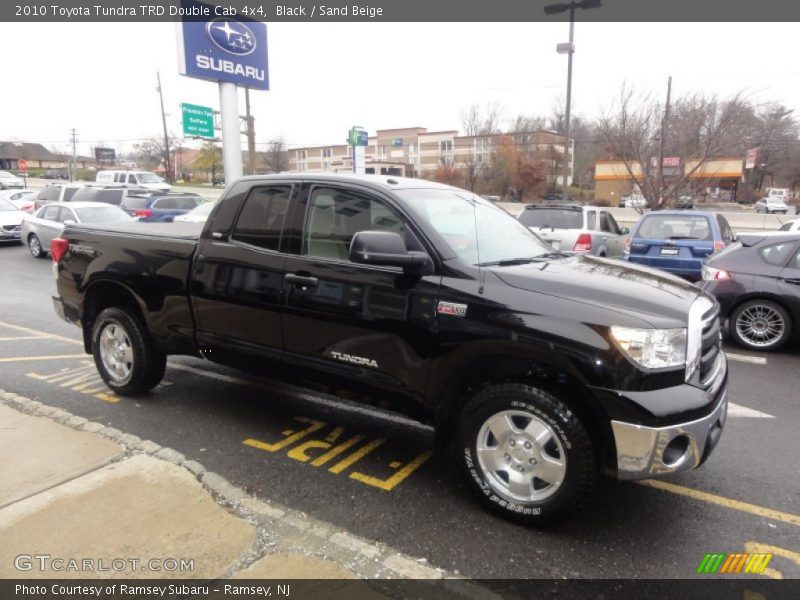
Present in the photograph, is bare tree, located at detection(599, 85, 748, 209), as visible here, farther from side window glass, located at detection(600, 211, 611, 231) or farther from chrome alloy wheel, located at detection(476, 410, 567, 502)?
chrome alloy wheel, located at detection(476, 410, 567, 502)

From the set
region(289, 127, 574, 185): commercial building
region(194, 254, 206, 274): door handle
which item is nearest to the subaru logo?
region(194, 254, 206, 274): door handle

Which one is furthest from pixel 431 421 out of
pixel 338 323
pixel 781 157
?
pixel 781 157

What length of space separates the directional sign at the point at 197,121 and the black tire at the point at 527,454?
27.7 metres

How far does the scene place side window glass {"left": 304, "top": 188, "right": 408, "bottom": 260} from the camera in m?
3.50

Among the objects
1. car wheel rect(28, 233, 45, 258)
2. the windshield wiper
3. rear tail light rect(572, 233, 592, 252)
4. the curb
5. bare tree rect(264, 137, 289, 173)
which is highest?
bare tree rect(264, 137, 289, 173)

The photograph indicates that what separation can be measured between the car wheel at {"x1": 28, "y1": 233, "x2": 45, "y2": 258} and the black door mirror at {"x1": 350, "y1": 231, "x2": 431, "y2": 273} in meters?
14.6

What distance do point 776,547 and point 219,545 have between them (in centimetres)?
287

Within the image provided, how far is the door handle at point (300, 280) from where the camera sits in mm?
3547

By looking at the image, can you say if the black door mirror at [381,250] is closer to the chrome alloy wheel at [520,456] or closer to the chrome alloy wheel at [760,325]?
the chrome alloy wheel at [520,456]

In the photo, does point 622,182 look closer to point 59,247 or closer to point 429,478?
point 59,247

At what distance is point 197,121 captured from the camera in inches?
1085

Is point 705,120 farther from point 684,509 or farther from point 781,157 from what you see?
point 781,157

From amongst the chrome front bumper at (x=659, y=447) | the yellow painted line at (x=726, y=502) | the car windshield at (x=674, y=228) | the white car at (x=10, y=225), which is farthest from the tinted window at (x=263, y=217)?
the white car at (x=10, y=225)

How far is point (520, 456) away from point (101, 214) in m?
14.1
